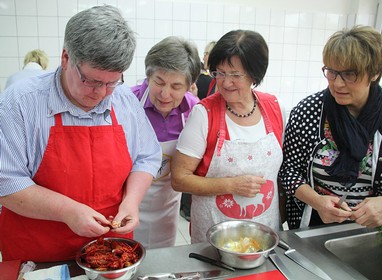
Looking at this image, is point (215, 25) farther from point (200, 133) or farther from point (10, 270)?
point (10, 270)

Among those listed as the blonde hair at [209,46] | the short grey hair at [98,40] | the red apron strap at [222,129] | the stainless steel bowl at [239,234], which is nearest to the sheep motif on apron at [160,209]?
the red apron strap at [222,129]

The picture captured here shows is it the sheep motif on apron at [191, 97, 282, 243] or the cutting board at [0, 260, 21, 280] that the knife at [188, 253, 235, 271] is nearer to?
the sheep motif on apron at [191, 97, 282, 243]

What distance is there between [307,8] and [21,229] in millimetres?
3974

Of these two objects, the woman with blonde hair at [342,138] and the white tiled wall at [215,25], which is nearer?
the woman with blonde hair at [342,138]

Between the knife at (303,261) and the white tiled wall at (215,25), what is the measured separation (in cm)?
283

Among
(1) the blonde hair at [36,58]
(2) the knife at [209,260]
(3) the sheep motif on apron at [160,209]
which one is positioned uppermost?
(1) the blonde hair at [36,58]

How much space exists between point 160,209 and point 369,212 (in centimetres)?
96

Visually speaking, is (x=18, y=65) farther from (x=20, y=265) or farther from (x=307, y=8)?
(x=307, y=8)

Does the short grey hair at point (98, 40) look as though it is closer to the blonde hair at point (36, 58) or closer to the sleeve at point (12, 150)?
the sleeve at point (12, 150)

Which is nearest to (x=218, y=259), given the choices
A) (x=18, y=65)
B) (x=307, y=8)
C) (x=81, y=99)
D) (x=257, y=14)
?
(x=81, y=99)

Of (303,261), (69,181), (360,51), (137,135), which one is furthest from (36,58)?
(303,261)

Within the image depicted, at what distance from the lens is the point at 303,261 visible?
1190 mm

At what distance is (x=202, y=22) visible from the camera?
3.80 m

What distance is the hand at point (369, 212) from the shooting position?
1289 millimetres
